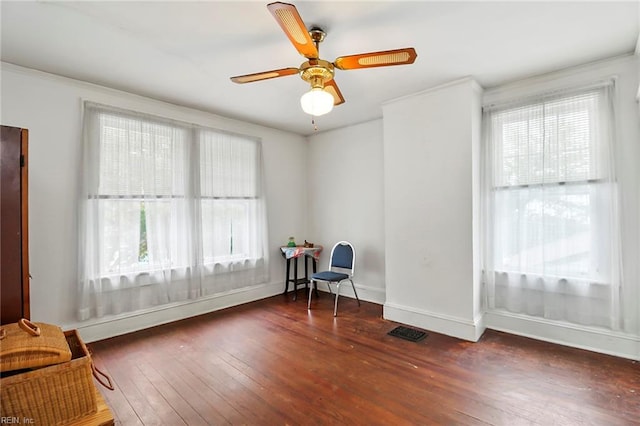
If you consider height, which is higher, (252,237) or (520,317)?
(252,237)

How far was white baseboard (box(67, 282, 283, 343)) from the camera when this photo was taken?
116 inches

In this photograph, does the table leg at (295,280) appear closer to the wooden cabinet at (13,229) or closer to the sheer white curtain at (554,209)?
the sheer white curtain at (554,209)

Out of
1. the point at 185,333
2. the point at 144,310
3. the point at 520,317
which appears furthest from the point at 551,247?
the point at 144,310

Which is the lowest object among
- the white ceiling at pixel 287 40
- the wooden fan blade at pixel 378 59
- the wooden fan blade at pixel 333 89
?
the wooden fan blade at pixel 378 59

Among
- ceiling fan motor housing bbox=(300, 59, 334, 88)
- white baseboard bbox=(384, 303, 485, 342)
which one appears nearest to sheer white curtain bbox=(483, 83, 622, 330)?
white baseboard bbox=(384, 303, 485, 342)

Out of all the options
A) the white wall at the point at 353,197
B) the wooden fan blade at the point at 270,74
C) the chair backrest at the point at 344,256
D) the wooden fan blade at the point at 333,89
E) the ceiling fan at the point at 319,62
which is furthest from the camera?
the white wall at the point at 353,197

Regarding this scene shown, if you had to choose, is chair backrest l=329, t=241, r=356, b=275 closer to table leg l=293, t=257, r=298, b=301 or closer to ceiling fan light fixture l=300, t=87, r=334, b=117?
table leg l=293, t=257, r=298, b=301

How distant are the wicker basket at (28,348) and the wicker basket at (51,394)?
4 cm

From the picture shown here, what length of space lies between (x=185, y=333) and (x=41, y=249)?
154 centimetres

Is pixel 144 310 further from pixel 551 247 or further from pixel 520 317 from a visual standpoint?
pixel 551 247

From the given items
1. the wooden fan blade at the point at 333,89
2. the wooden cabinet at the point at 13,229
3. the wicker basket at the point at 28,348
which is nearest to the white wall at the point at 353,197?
the wooden fan blade at the point at 333,89

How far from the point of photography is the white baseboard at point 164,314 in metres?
2.95

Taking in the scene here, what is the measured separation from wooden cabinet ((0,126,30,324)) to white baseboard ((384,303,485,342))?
323 cm

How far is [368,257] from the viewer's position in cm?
434
